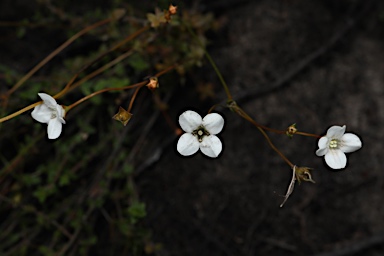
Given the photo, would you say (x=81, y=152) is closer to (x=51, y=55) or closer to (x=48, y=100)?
(x=51, y=55)

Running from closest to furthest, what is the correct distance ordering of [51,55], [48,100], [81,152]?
[48,100] → [51,55] → [81,152]

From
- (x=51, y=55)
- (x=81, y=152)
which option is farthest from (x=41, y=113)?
(x=81, y=152)

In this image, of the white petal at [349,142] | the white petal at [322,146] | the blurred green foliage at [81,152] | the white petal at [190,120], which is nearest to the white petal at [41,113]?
the white petal at [190,120]

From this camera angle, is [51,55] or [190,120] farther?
[51,55]

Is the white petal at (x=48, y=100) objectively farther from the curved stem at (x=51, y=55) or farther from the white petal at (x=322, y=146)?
the white petal at (x=322, y=146)

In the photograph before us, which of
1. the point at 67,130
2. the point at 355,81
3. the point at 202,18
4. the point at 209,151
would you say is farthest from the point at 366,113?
the point at 67,130

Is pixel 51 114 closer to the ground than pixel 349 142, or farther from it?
closer to the ground
